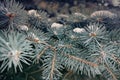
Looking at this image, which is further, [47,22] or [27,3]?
[27,3]

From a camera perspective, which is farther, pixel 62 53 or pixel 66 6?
pixel 66 6

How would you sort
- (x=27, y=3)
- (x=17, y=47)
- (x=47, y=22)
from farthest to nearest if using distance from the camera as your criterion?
(x=27, y=3) < (x=47, y=22) < (x=17, y=47)

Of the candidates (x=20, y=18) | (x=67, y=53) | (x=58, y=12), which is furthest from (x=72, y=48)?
(x=58, y=12)

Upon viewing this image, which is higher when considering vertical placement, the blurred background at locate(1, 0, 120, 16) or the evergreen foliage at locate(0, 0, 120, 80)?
the blurred background at locate(1, 0, 120, 16)

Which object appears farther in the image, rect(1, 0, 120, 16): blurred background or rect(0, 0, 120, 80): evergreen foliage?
rect(1, 0, 120, 16): blurred background

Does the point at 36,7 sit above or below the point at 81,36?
above

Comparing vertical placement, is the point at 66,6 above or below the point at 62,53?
above

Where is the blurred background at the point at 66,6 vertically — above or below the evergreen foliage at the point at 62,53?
above

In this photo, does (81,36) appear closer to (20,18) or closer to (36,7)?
(20,18)

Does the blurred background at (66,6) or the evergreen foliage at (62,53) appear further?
the blurred background at (66,6)

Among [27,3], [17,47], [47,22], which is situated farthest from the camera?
[27,3]
